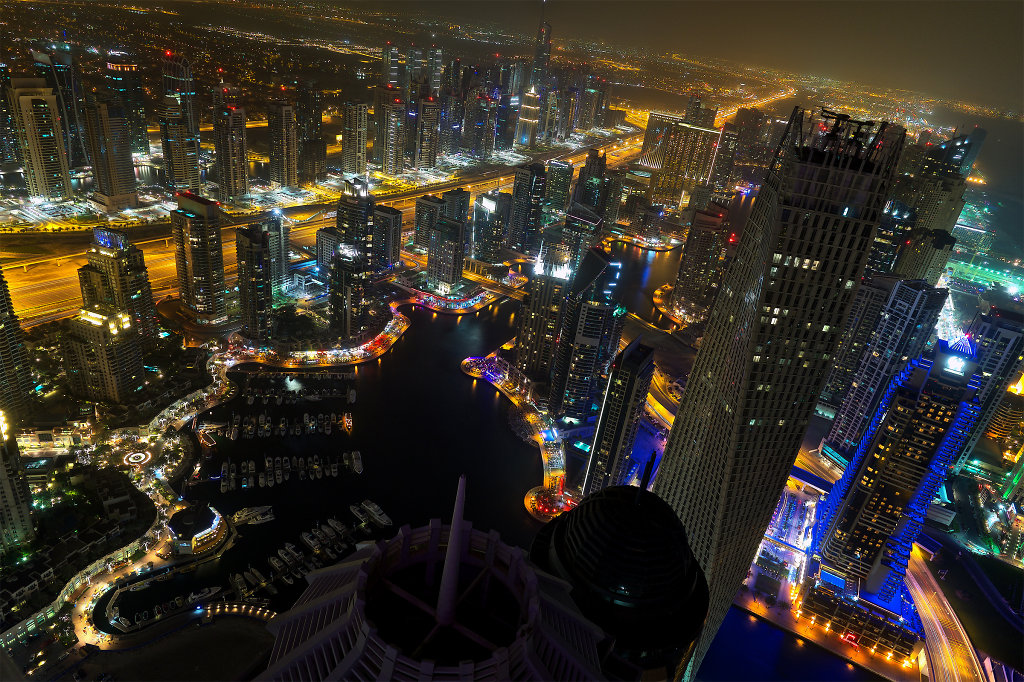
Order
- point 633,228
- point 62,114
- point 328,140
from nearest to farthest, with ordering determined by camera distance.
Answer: point 62,114 < point 633,228 < point 328,140

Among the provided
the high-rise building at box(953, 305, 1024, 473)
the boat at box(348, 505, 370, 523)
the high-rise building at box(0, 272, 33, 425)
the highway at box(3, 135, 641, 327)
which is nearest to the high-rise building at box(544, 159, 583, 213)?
the highway at box(3, 135, 641, 327)

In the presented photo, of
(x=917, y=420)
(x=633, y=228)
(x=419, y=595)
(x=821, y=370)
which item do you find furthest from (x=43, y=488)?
(x=633, y=228)

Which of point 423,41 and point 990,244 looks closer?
point 990,244

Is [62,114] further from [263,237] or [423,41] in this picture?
[423,41]

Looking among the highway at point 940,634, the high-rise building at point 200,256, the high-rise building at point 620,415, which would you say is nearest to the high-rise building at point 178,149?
the high-rise building at point 200,256

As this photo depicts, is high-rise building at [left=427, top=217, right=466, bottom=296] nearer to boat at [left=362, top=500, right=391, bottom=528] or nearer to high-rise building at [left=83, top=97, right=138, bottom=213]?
boat at [left=362, top=500, right=391, bottom=528]

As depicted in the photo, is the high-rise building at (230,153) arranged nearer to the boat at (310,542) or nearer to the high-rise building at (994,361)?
the boat at (310,542)

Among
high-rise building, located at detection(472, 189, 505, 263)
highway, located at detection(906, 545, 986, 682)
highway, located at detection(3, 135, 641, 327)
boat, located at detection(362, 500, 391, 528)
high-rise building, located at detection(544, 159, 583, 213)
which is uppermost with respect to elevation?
high-rise building, located at detection(544, 159, 583, 213)
